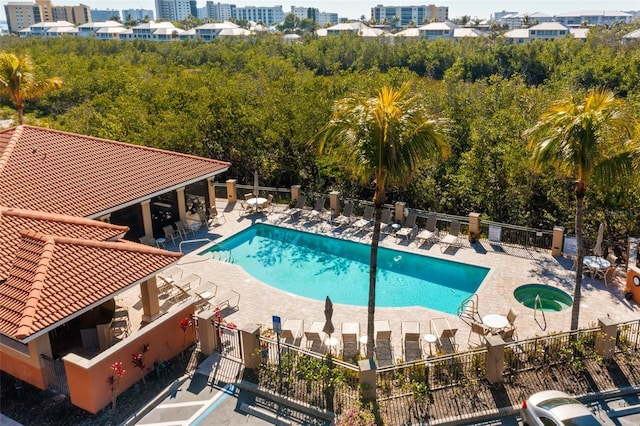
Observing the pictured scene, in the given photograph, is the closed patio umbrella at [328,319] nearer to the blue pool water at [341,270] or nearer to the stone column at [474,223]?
the blue pool water at [341,270]

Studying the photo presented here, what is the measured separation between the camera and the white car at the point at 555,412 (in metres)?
10.0

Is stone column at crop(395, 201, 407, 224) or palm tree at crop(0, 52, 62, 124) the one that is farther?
palm tree at crop(0, 52, 62, 124)

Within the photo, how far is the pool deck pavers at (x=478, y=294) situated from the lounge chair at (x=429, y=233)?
310 mm

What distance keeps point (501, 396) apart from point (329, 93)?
2118cm

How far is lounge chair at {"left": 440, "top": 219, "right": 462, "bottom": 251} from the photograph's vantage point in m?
21.0

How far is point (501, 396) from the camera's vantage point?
1221 centimetres

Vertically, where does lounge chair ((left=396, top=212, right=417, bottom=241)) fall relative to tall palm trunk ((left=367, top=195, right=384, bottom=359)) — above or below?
below

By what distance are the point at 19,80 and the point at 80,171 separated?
10296 millimetres

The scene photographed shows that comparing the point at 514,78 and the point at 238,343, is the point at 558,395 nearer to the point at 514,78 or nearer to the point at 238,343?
the point at 238,343

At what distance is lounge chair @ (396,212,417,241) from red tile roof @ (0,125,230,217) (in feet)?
28.2

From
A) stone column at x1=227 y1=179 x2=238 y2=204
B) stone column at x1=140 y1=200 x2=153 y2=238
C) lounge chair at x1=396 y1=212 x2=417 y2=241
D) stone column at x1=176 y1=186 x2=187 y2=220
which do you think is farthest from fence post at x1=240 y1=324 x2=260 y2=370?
stone column at x1=227 y1=179 x2=238 y2=204

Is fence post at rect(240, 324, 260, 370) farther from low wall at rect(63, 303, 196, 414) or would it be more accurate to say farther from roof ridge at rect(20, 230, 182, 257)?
roof ridge at rect(20, 230, 182, 257)

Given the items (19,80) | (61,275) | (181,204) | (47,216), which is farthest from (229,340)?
(19,80)

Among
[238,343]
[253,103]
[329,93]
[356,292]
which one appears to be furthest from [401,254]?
[253,103]
